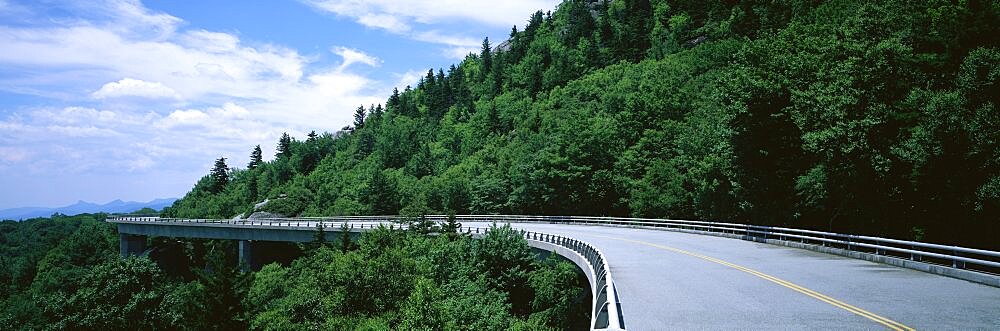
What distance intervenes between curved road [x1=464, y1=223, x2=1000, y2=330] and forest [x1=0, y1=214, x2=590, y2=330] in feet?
34.8

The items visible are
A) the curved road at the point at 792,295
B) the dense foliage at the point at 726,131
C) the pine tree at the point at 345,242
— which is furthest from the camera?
the pine tree at the point at 345,242

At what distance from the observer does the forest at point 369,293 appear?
32.2 metres

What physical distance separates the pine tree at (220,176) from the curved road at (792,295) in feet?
581

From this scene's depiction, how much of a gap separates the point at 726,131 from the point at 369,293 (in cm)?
2319

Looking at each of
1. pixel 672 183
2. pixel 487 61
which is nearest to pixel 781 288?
pixel 672 183

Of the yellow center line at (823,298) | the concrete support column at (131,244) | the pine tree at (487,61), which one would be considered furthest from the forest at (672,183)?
the pine tree at (487,61)

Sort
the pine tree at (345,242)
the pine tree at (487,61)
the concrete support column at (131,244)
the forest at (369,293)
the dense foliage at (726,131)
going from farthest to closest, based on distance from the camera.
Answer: the pine tree at (487,61)
the concrete support column at (131,244)
the pine tree at (345,242)
the forest at (369,293)
the dense foliage at (726,131)

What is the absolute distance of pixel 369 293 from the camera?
126 feet

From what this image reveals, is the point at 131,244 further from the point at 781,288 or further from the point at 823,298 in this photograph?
the point at 823,298

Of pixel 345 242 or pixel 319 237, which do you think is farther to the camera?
pixel 319 237

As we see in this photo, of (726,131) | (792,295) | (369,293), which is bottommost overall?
(369,293)

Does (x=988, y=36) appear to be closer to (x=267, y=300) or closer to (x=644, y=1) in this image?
(x=267, y=300)

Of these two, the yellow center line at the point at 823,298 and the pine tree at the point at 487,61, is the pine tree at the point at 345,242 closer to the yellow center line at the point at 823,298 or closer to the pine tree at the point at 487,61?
the yellow center line at the point at 823,298

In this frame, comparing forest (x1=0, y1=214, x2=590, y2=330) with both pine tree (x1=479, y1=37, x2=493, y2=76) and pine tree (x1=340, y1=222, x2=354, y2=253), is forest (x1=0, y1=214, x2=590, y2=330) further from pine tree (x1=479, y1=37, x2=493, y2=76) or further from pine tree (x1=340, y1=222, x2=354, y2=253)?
pine tree (x1=479, y1=37, x2=493, y2=76)
